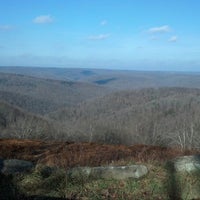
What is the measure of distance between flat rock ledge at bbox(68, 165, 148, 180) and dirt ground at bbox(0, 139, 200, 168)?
978mm

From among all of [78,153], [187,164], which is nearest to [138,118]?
[78,153]

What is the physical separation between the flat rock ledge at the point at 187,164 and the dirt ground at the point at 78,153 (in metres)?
0.83

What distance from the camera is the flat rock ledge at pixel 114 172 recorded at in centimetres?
719

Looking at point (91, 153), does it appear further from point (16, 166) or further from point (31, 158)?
point (16, 166)

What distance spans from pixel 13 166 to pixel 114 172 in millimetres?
1871

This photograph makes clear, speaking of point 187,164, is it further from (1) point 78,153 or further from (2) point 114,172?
(1) point 78,153

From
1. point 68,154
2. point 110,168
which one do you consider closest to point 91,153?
point 68,154

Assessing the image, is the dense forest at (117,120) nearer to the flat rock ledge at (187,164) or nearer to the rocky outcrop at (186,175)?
the flat rock ledge at (187,164)

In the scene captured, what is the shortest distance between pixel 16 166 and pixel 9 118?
Result: 60.8 m

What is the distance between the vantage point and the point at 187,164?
294 inches

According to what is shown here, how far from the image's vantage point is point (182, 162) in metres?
7.60

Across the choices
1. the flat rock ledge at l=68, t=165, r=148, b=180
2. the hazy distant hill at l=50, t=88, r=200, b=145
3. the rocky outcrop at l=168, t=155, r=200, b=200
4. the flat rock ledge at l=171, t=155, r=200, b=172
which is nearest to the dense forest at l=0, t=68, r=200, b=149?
the hazy distant hill at l=50, t=88, r=200, b=145

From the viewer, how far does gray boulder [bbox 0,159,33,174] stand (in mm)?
7159

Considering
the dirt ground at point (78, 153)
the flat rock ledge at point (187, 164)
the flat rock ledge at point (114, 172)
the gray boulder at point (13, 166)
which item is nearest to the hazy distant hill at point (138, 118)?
the dirt ground at point (78, 153)
